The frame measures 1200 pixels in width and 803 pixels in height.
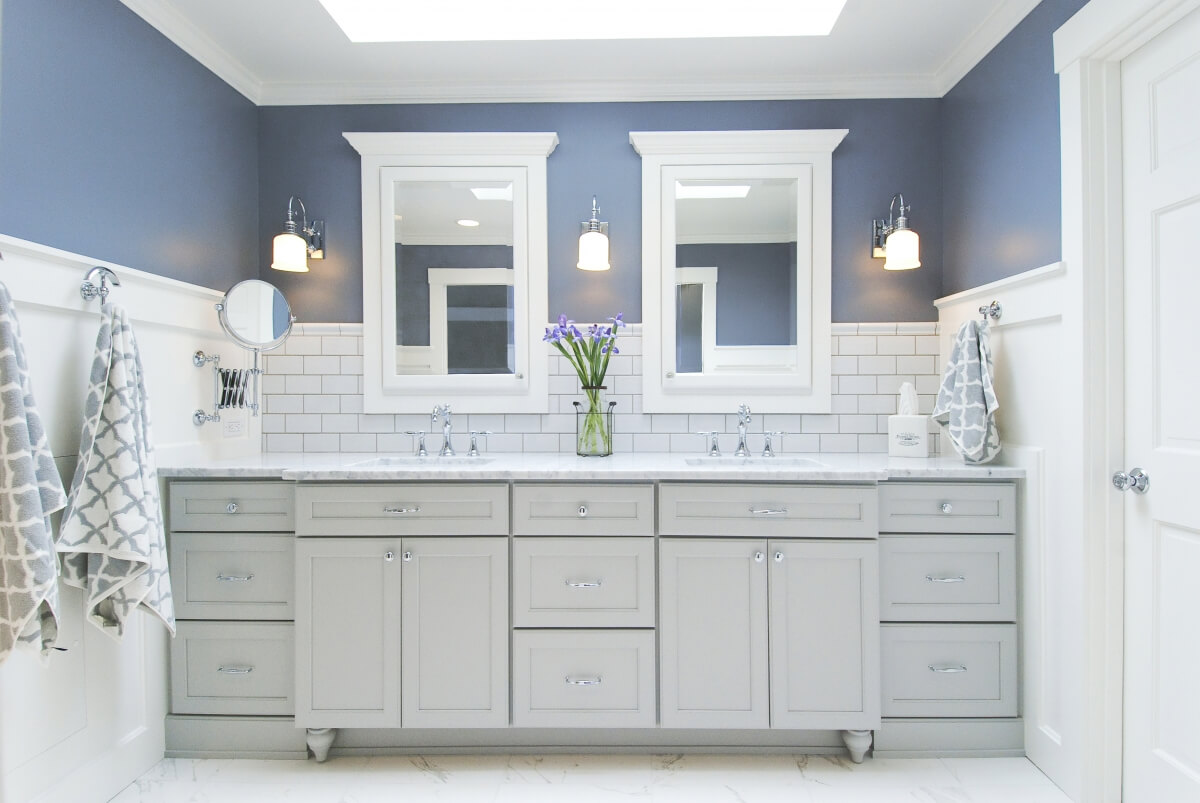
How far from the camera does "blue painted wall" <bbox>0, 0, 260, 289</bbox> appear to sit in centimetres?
179

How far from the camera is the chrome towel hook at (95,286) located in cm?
193

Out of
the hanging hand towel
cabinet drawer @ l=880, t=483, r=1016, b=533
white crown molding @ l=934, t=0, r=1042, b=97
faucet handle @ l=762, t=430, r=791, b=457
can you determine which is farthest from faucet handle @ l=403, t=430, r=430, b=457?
white crown molding @ l=934, t=0, r=1042, b=97

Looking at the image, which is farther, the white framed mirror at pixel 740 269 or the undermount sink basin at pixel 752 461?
the white framed mirror at pixel 740 269

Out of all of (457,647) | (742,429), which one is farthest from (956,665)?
(457,647)

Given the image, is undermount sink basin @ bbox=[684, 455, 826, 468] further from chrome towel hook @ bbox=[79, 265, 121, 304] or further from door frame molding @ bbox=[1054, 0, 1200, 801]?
chrome towel hook @ bbox=[79, 265, 121, 304]

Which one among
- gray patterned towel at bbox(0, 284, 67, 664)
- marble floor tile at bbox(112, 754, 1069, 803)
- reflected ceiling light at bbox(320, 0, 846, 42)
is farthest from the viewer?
reflected ceiling light at bbox(320, 0, 846, 42)

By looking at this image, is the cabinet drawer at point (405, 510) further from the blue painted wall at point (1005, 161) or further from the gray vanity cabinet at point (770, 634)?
the blue painted wall at point (1005, 161)

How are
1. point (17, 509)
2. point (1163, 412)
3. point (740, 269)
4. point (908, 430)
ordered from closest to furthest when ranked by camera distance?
point (17, 509), point (1163, 412), point (908, 430), point (740, 269)

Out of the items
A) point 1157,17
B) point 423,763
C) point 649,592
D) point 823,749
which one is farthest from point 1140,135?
point 423,763

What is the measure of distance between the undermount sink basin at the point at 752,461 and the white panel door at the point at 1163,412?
3.28ft

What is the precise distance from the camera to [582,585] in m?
2.18

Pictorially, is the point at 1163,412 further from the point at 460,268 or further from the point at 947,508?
the point at 460,268

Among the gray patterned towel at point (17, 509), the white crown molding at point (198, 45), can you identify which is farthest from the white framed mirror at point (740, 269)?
the gray patterned towel at point (17, 509)

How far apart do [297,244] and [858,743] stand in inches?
107
